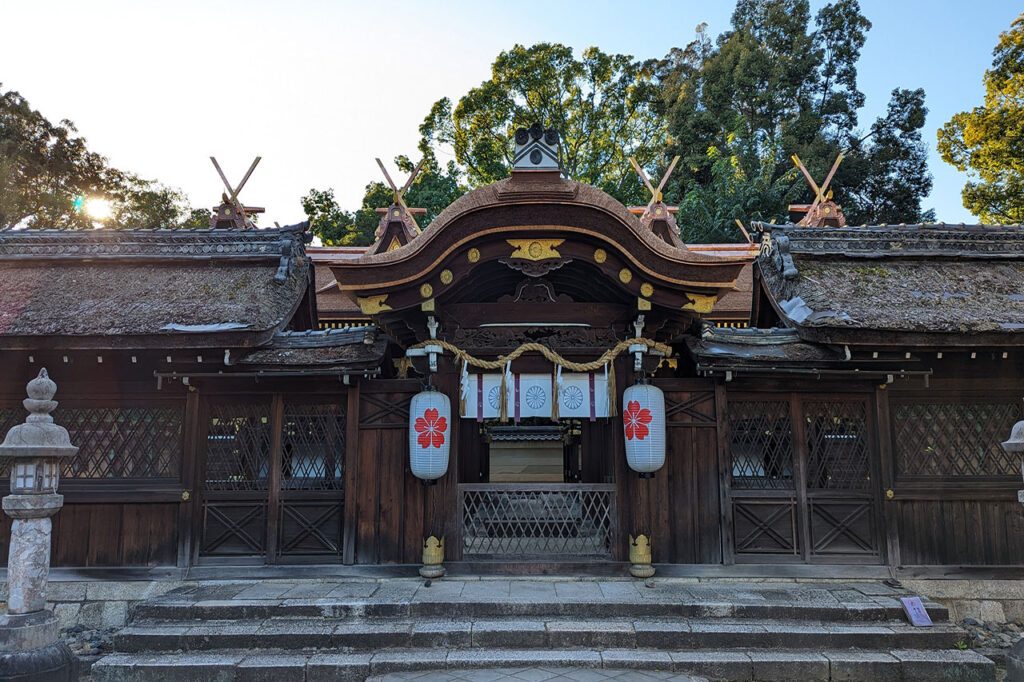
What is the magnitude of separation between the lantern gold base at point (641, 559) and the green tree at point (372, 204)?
2447 cm

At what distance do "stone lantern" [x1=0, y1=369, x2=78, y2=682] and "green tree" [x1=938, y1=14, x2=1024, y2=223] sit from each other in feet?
98.3

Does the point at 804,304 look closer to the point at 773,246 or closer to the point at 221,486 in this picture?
the point at 773,246

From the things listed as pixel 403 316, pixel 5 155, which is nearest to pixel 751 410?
pixel 403 316

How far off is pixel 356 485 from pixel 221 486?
2102mm

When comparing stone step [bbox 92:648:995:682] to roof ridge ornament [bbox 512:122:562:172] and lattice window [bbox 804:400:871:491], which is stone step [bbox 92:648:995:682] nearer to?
lattice window [bbox 804:400:871:491]

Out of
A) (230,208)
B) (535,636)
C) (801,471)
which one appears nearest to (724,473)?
(801,471)

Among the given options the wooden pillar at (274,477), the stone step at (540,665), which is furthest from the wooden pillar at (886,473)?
the wooden pillar at (274,477)

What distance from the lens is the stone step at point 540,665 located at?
6.44 meters

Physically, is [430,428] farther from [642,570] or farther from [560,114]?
[560,114]

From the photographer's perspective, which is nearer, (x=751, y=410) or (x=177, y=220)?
(x=751, y=410)

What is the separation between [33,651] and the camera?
5703 millimetres

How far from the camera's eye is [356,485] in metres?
8.81

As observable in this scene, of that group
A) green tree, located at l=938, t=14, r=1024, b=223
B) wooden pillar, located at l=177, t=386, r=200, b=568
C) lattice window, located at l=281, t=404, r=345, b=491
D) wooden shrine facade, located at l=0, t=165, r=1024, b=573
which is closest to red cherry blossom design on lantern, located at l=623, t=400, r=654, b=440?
wooden shrine facade, located at l=0, t=165, r=1024, b=573

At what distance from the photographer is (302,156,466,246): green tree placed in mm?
30714
